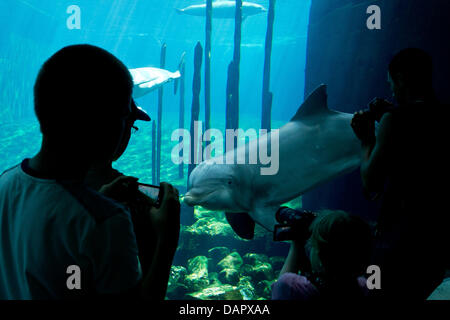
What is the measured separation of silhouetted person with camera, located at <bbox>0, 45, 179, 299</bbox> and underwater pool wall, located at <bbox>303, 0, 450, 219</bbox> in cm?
558

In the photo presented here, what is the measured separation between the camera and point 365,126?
2.35 meters

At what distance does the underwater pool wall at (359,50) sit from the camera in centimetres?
505

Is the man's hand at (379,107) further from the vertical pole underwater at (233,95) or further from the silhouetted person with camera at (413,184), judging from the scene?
the vertical pole underwater at (233,95)

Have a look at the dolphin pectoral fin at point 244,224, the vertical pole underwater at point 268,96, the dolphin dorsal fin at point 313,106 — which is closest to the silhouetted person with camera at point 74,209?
the dolphin pectoral fin at point 244,224

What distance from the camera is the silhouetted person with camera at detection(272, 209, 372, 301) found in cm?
161

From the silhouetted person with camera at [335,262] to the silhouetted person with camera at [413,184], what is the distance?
22.4 inches

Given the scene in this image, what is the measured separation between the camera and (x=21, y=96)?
32125 millimetres

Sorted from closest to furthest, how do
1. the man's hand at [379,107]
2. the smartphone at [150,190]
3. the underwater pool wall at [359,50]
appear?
the smartphone at [150,190] → the man's hand at [379,107] → the underwater pool wall at [359,50]

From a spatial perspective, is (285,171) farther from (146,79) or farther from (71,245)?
(146,79)

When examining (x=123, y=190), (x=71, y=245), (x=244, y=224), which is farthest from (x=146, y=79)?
(x=71, y=245)

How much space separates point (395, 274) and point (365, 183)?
67 centimetres

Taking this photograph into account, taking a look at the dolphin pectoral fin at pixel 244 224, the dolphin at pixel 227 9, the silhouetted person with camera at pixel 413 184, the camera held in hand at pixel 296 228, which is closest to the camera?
the camera held in hand at pixel 296 228

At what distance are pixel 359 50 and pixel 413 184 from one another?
5.50 meters

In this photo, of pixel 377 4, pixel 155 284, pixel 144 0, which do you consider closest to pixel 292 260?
pixel 155 284
